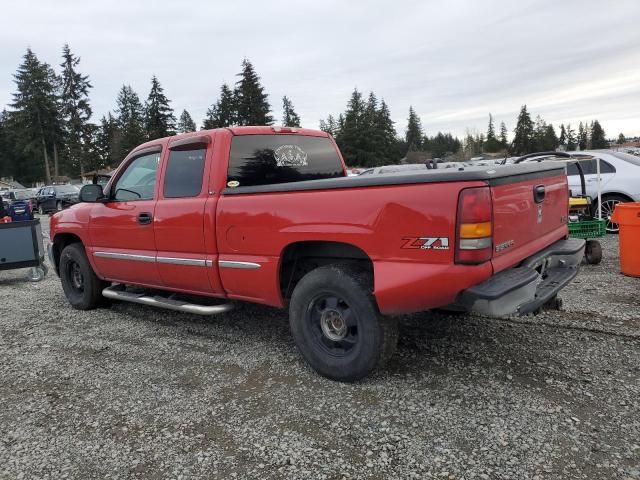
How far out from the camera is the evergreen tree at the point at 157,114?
203 feet

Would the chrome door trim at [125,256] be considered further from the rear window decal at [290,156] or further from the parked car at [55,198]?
the parked car at [55,198]

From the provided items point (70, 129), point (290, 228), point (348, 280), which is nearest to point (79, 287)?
point (290, 228)

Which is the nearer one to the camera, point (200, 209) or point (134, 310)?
point (200, 209)

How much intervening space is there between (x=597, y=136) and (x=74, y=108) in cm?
11117

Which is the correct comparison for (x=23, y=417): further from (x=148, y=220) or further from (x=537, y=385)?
(x=537, y=385)

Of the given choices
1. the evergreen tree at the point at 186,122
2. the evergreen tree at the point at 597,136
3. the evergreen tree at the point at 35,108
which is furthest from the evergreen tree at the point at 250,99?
the evergreen tree at the point at 597,136

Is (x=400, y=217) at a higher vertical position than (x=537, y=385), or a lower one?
higher

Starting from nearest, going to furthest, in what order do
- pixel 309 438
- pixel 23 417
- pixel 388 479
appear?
pixel 388 479, pixel 309 438, pixel 23 417

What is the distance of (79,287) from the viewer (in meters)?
6.17

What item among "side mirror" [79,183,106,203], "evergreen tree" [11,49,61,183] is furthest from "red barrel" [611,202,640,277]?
"evergreen tree" [11,49,61,183]

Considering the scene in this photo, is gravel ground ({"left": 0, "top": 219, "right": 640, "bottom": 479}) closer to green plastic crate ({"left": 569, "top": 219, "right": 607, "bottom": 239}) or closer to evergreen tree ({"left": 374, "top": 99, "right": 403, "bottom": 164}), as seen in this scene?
green plastic crate ({"left": 569, "top": 219, "right": 607, "bottom": 239})

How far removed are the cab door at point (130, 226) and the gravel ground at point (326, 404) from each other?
685 millimetres

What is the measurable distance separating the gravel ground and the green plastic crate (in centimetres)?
201

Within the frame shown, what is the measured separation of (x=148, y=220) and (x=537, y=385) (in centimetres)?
364
